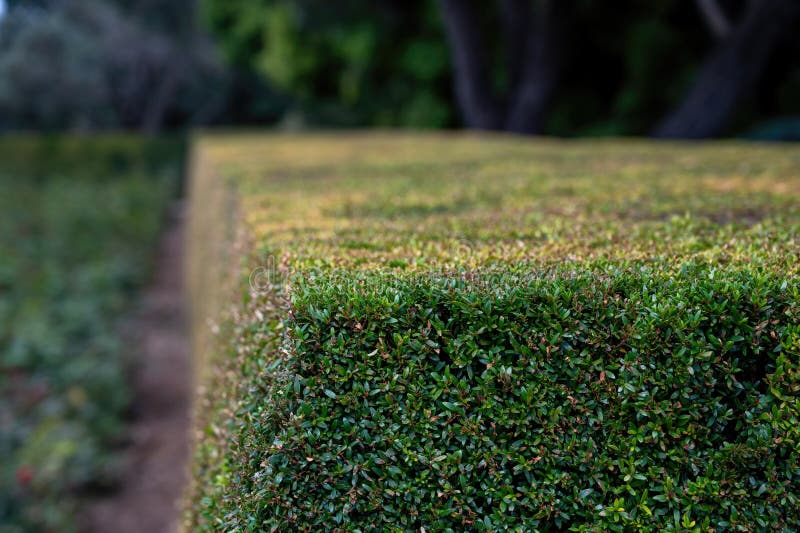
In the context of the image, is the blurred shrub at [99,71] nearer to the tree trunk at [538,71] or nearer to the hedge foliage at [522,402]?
the tree trunk at [538,71]

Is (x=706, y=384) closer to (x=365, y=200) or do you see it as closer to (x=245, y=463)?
(x=245, y=463)

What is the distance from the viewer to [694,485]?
179 cm

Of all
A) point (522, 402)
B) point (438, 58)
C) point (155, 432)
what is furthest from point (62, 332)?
point (438, 58)

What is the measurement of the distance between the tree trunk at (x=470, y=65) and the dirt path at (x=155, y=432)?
269 inches

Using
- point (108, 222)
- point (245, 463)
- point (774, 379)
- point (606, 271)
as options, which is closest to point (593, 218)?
point (606, 271)

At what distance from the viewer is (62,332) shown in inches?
300

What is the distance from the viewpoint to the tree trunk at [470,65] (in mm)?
12977

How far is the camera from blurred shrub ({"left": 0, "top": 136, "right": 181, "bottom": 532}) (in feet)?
15.4

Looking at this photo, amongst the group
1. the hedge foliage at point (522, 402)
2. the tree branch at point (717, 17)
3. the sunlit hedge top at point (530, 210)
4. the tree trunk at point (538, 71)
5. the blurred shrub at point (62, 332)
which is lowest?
the blurred shrub at point (62, 332)

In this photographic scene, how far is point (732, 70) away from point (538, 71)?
12.0 feet

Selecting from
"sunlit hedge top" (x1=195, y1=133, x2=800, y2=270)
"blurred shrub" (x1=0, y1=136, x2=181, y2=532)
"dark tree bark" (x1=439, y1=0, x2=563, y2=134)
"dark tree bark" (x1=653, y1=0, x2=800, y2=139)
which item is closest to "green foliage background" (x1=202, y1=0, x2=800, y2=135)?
"dark tree bark" (x1=439, y1=0, x2=563, y2=134)

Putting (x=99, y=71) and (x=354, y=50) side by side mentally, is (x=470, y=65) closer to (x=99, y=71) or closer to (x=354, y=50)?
(x=354, y=50)

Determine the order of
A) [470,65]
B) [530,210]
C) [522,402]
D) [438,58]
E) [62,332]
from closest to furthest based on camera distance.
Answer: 1. [522,402]
2. [530,210]
3. [62,332]
4. [470,65]
5. [438,58]

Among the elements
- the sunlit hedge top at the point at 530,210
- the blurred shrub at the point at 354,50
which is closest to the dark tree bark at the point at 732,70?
the sunlit hedge top at the point at 530,210
